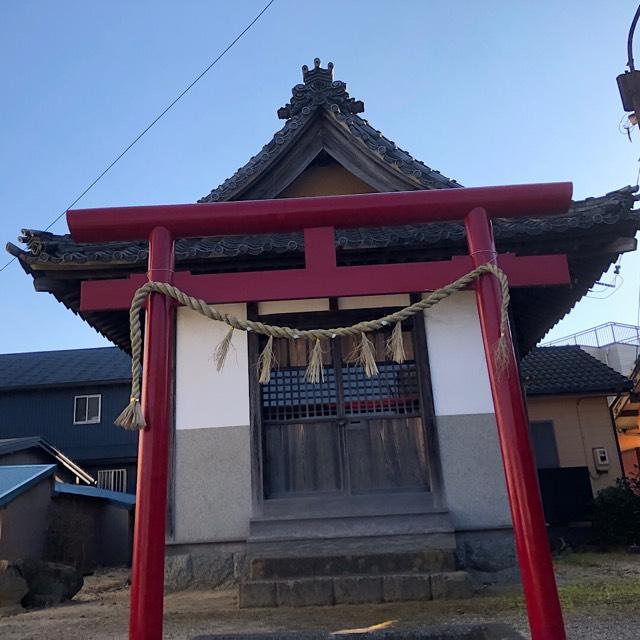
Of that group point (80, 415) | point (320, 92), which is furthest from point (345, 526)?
point (80, 415)

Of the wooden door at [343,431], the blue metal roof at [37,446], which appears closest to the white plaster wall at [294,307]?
the wooden door at [343,431]

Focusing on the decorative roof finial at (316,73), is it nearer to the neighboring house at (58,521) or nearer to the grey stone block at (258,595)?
the grey stone block at (258,595)

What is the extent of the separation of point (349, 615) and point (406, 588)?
73 cm

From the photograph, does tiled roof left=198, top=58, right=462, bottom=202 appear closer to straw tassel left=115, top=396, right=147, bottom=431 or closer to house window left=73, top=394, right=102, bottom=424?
straw tassel left=115, top=396, right=147, bottom=431

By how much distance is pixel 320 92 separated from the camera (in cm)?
802

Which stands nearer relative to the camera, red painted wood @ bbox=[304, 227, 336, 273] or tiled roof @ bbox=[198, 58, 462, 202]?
red painted wood @ bbox=[304, 227, 336, 273]

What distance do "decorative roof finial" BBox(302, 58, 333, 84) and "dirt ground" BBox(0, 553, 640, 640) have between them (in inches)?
276

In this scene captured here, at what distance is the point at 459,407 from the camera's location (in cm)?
680

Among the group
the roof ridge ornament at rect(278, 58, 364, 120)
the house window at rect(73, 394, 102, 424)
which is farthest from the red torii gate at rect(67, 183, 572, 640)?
the house window at rect(73, 394, 102, 424)

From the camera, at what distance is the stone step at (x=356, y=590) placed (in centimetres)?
543

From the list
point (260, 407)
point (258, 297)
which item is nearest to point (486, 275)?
point (258, 297)

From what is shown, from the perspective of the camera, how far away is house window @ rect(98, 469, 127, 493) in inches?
842

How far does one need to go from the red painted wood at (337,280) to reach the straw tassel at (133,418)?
82cm

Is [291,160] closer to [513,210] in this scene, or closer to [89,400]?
[513,210]
